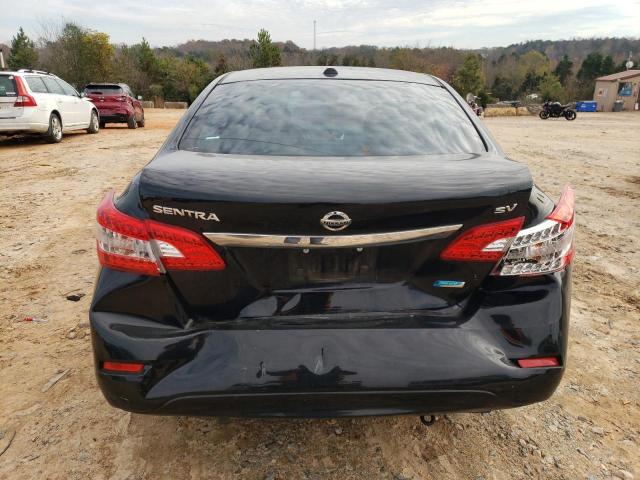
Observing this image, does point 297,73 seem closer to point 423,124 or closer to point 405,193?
point 423,124

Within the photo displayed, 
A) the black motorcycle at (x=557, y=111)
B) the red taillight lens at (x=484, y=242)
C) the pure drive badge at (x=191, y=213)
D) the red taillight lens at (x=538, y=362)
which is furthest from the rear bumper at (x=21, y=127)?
the black motorcycle at (x=557, y=111)

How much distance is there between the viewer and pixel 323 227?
1.55 m

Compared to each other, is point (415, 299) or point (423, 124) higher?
point (423, 124)

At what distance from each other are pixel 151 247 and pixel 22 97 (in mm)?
11391

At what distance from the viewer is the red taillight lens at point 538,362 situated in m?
1.68

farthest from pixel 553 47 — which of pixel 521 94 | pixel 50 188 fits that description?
pixel 50 188

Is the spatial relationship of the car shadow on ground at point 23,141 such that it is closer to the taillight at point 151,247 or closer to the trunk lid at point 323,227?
the taillight at point 151,247

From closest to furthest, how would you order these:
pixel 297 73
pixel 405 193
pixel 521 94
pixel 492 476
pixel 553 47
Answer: pixel 405 193 → pixel 492 476 → pixel 297 73 → pixel 521 94 → pixel 553 47

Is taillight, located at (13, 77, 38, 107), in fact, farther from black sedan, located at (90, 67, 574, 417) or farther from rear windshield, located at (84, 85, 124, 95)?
black sedan, located at (90, 67, 574, 417)

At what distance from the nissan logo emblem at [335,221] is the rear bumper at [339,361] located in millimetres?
322

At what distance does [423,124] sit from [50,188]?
6.96 m

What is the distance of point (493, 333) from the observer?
1.66 metres

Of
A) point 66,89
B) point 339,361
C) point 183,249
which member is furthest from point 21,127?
point 339,361

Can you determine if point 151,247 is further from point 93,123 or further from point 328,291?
point 93,123
